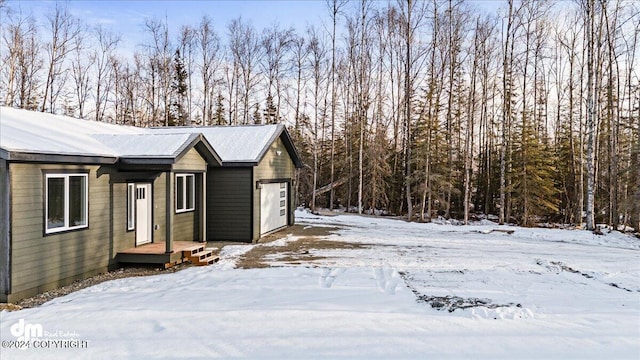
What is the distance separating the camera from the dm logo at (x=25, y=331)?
451 centimetres

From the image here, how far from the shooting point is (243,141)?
12.8 meters

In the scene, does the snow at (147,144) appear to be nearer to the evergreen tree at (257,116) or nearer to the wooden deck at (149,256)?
the wooden deck at (149,256)

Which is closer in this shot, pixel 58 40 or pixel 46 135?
pixel 46 135

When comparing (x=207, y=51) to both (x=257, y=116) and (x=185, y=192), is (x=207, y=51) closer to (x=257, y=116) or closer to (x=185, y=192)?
(x=257, y=116)

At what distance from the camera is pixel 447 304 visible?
219 inches

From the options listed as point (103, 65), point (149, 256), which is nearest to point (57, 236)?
point (149, 256)

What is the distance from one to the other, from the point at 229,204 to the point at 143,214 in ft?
10.1

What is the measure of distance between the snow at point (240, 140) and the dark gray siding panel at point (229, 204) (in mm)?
440

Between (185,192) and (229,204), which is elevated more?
(185,192)

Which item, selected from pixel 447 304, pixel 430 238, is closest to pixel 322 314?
pixel 447 304

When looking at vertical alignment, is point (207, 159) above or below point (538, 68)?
below

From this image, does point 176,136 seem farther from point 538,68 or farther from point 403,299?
point 538,68

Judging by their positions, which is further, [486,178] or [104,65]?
[104,65]

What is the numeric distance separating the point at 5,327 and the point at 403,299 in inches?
208
